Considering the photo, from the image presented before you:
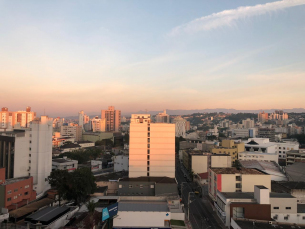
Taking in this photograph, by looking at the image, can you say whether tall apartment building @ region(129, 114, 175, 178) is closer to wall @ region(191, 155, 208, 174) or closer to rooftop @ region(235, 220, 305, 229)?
wall @ region(191, 155, 208, 174)

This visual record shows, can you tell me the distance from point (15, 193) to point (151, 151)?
14.4 meters

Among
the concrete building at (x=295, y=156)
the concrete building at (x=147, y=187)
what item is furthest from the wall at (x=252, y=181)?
the concrete building at (x=295, y=156)

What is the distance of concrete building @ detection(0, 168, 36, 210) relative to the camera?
22.0 m

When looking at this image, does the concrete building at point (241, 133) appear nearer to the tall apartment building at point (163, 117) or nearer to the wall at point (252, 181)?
the tall apartment building at point (163, 117)

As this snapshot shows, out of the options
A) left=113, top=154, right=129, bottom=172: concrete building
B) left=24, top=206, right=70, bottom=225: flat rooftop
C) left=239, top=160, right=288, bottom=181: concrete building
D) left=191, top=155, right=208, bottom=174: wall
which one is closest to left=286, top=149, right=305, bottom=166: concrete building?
left=239, top=160, right=288, bottom=181: concrete building

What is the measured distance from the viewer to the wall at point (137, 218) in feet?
54.8

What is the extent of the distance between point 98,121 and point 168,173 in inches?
3664

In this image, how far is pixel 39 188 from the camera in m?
28.9

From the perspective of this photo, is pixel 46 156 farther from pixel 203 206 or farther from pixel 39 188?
pixel 203 206

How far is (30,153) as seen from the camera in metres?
29.9

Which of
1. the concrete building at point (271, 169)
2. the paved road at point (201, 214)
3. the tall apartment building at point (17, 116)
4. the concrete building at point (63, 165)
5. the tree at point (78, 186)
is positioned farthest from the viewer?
the tall apartment building at point (17, 116)

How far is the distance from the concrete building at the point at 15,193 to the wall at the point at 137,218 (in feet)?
38.1

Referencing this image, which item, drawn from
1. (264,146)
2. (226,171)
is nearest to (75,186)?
(226,171)

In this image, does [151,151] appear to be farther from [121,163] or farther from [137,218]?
[137,218]
